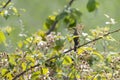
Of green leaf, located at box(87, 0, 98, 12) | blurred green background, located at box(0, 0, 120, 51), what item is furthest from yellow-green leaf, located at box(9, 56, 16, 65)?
blurred green background, located at box(0, 0, 120, 51)

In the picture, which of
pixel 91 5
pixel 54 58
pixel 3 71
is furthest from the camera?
pixel 3 71

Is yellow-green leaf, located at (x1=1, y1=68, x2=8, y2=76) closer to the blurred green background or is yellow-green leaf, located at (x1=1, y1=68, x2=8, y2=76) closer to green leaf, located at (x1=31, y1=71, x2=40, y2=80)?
green leaf, located at (x1=31, y1=71, x2=40, y2=80)

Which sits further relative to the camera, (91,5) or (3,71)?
(3,71)

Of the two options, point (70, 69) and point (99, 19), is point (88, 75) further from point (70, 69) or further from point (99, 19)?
point (99, 19)

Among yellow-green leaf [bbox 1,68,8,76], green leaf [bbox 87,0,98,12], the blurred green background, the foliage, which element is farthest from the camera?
the blurred green background

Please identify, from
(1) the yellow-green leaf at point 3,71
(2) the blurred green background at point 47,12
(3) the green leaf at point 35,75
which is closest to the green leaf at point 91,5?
(3) the green leaf at point 35,75

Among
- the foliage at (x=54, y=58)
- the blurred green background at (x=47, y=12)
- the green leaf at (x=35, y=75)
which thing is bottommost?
the green leaf at (x=35, y=75)

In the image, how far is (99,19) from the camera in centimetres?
521

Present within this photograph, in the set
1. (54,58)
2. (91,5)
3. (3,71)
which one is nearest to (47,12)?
(3,71)

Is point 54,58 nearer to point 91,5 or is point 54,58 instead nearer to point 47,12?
point 91,5

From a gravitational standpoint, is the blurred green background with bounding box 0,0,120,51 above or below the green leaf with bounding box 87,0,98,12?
above

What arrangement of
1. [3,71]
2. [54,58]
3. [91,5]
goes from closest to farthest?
[91,5] < [54,58] < [3,71]

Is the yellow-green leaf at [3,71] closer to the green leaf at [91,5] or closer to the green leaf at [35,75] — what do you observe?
the green leaf at [35,75]

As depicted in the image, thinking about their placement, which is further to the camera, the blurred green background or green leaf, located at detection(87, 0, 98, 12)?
the blurred green background
